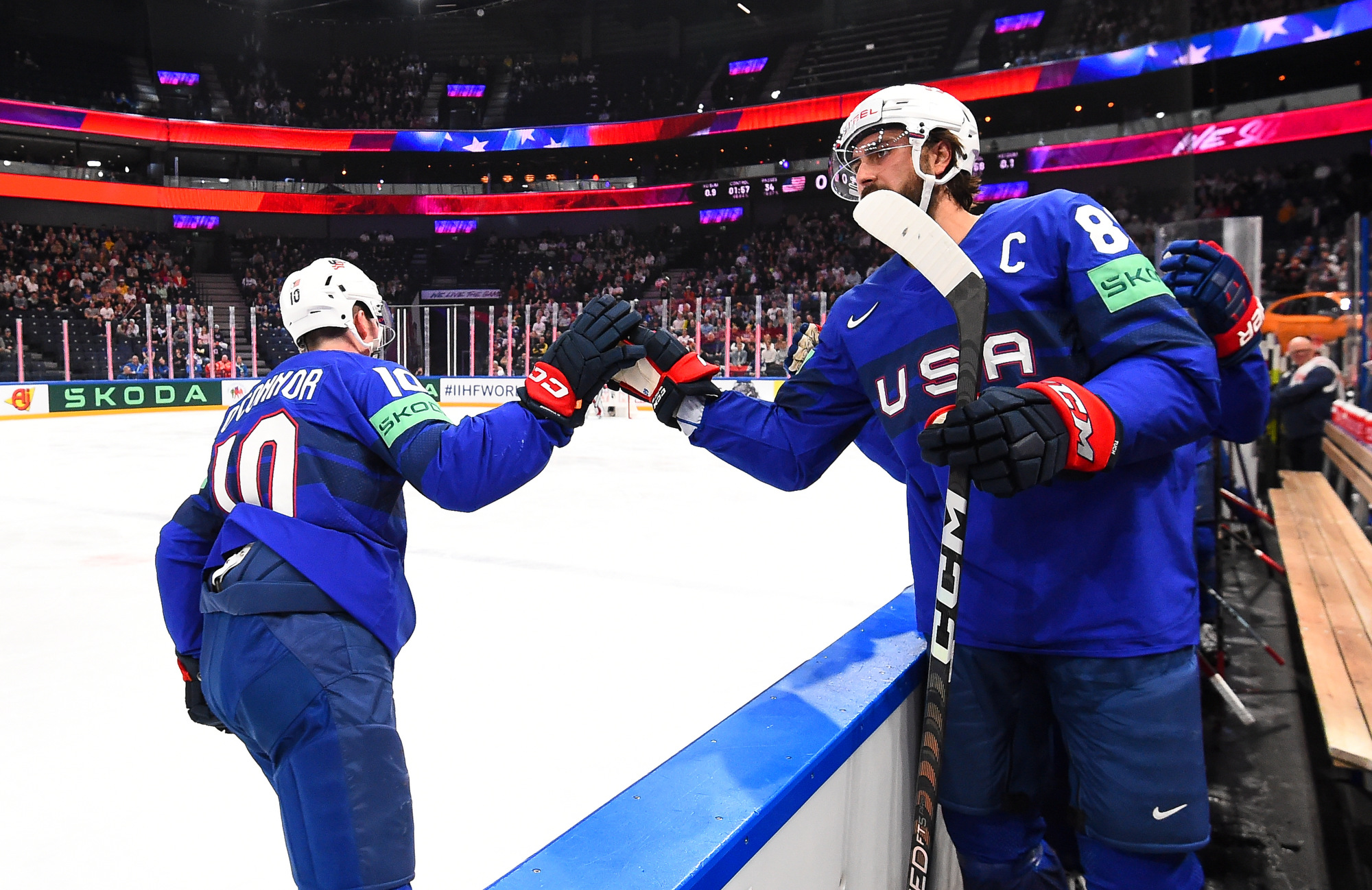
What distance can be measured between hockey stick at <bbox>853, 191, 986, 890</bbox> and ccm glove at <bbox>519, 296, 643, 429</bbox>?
0.56 meters

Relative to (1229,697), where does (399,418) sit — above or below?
above

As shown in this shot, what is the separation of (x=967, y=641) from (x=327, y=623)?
98cm

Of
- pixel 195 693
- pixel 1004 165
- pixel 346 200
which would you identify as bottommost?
pixel 195 693

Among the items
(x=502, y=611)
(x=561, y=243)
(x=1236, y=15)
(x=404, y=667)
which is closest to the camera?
(x=404, y=667)

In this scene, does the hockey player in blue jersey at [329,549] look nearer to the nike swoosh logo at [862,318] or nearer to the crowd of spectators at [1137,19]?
the nike swoosh logo at [862,318]

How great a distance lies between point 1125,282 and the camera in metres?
1.29

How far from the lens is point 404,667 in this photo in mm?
2975

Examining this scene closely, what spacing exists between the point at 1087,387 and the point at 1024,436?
204 millimetres

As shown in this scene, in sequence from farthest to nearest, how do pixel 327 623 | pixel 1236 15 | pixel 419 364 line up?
pixel 1236 15 → pixel 419 364 → pixel 327 623

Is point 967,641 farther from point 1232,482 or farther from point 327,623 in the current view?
point 1232,482

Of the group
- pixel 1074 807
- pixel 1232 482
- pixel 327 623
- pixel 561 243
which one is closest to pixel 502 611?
pixel 327 623

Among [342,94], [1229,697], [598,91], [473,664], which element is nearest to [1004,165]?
[598,91]

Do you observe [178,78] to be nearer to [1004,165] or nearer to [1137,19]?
[1004,165]

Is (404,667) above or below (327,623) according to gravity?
below
